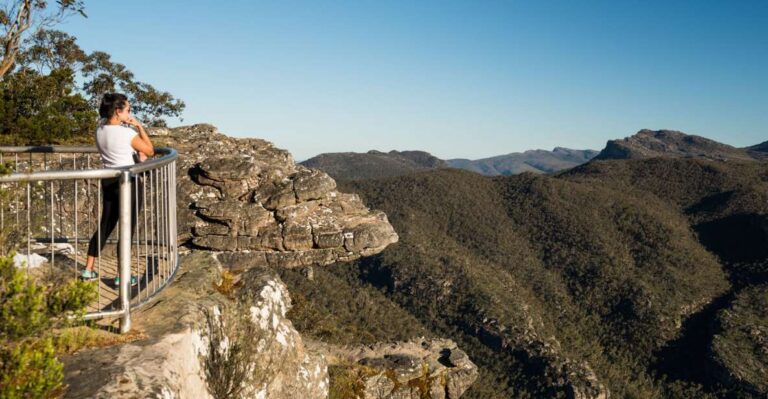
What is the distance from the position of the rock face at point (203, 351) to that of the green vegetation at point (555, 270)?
72.0 feet

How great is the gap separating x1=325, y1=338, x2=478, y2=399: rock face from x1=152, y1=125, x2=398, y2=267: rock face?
17.4 ft

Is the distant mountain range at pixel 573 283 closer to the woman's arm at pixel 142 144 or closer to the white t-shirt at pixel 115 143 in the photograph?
the woman's arm at pixel 142 144

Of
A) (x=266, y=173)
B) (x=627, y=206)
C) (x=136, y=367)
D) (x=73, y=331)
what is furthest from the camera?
(x=627, y=206)

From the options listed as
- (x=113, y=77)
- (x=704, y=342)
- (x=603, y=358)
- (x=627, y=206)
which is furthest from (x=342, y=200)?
(x=627, y=206)

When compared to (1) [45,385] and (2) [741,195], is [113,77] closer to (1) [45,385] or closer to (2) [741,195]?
(1) [45,385]

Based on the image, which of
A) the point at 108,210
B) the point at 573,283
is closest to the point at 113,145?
the point at 108,210

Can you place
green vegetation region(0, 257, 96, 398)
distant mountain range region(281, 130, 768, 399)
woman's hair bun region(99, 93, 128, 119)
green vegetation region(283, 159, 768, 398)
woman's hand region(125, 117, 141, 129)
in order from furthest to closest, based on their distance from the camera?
1. green vegetation region(283, 159, 768, 398)
2. distant mountain range region(281, 130, 768, 399)
3. woman's hand region(125, 117, 141, 129)
4. woman's hair bun region(99, 93, 128, 119)
5. green vegetation region(0, 257, 96, 398)

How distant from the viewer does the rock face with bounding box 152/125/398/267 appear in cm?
1527

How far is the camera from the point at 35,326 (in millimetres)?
3594

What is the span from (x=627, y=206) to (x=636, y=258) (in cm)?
1773

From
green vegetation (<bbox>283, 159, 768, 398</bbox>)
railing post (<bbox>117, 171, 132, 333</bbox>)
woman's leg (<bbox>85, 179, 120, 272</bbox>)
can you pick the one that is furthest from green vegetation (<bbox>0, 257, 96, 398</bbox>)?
green vegetation (<bbox>283, 159, 768, 398</bbox>)

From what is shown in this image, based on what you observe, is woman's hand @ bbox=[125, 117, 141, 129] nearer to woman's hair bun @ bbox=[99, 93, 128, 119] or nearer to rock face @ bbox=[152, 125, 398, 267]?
woman's hair bun @ bbox=[99, 93, 128, 119]

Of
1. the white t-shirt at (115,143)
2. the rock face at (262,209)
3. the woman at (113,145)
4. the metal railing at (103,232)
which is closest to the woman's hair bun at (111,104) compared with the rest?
the woman at (113,145)

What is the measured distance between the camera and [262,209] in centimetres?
1597
